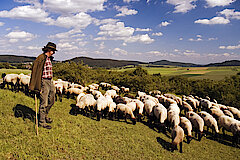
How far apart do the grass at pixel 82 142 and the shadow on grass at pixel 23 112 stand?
2.0 inches

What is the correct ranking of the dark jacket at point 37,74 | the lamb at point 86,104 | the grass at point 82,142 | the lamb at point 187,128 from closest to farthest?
the grass at point 82,142
the dark jacket at point 37,74
the lamb at point 187,128
the lamb at point 86,104

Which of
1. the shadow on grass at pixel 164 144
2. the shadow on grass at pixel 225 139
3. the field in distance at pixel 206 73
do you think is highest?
the field in distance at pixel 206 73

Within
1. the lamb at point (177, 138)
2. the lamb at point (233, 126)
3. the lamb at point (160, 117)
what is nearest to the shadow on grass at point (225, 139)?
the lamb at point (233, 126)

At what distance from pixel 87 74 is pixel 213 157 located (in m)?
24.6

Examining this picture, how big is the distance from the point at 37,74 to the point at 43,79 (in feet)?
1.26

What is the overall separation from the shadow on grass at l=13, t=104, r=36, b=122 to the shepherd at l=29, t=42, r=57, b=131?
47.8 inches

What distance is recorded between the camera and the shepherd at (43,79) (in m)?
5.32

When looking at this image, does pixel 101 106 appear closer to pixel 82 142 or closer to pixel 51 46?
pixel 82 142

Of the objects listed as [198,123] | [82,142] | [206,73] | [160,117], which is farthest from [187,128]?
[206,73]

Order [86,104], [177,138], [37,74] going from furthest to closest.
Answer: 1. [86,104]
2. [177,138]
3. [37,74]

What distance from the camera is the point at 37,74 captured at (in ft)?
17.6

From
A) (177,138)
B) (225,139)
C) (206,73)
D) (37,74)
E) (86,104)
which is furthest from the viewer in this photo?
(206,73)

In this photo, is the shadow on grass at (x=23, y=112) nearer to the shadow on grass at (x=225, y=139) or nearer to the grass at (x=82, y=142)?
the grass at (x=82, y=142)

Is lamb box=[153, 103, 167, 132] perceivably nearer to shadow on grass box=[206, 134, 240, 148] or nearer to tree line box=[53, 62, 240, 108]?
shadow on grass box=[206, 134, 240, 148]
